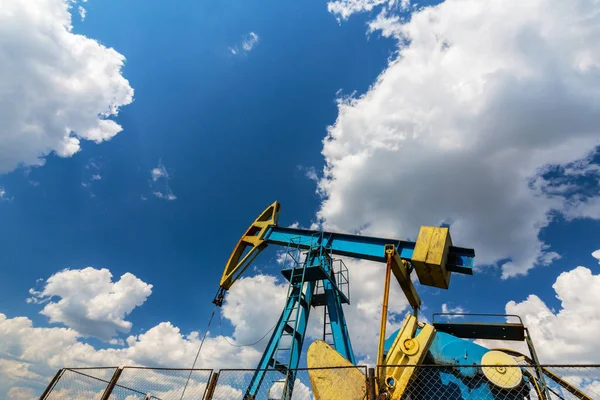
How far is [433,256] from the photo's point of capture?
6.25 metres

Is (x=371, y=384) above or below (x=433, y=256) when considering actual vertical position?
below

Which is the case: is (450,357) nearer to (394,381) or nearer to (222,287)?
(394,381)

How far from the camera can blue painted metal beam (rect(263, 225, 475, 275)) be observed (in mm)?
6566

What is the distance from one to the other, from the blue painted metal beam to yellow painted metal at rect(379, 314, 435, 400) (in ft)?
7.39

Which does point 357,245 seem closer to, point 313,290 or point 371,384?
point 313,290

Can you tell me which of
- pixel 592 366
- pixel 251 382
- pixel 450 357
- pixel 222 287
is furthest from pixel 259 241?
pixel 592 366

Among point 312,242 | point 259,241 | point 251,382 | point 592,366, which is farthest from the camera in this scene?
point 259,241

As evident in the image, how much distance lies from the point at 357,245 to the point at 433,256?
7.79 feet

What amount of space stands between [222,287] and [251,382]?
3.21 meters

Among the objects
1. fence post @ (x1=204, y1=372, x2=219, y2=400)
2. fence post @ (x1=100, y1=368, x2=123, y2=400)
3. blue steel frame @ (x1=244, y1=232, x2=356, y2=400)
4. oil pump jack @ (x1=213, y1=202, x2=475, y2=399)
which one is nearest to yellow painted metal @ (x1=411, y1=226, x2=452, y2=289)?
oil pump jack @ (x1=213, y1=202, x2=475, y2=399)

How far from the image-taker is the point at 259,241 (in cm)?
1004

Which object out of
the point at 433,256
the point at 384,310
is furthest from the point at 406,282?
the point at 384,310

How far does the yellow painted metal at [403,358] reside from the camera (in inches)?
171

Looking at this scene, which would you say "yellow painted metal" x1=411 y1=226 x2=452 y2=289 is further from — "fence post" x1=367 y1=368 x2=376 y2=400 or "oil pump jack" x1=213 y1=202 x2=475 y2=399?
"fence post" x1=367 y1=368 x2=376 y2=400
